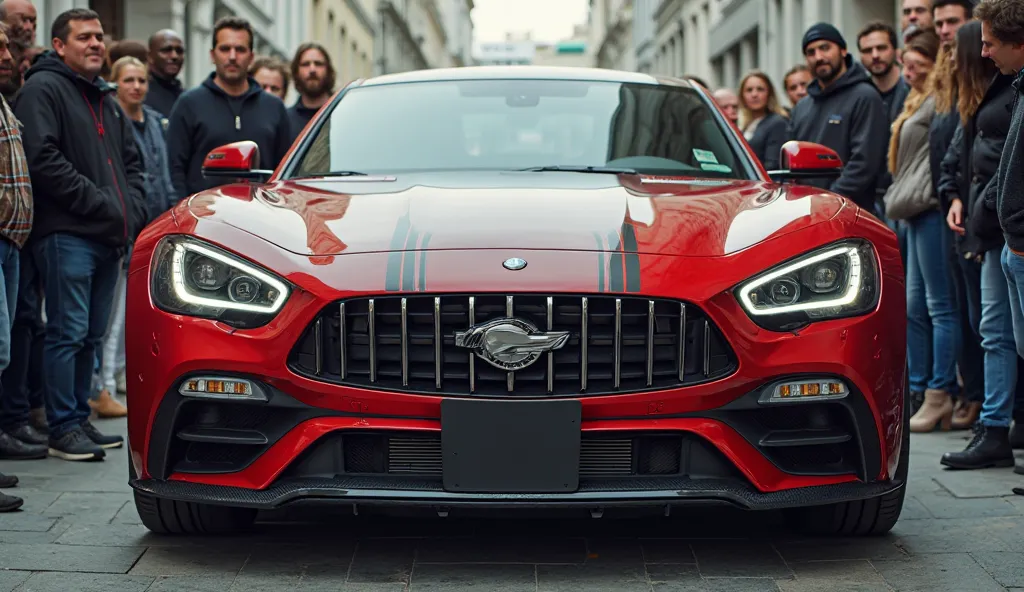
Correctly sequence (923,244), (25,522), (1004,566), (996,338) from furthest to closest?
(923,244)
(996,338)
(25,522)
(1004,566)

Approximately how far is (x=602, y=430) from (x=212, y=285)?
1.12 metres

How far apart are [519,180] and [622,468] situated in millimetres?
1285

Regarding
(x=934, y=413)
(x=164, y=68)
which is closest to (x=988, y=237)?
(x=934, y=413)

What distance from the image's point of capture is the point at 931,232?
6766mm

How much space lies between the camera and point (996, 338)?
564cm

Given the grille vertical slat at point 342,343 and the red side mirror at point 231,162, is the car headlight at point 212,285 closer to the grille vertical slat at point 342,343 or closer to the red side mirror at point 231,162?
the grille vertical slat at point 342,343

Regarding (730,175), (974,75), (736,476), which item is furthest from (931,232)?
(736,476)

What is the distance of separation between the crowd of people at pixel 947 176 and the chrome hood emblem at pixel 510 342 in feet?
6.12

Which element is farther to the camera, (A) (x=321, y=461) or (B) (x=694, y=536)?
(B) (x=694, y=536)

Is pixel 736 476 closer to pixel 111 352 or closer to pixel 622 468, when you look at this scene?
pixel 622 468

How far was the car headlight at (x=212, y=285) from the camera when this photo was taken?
3580mm

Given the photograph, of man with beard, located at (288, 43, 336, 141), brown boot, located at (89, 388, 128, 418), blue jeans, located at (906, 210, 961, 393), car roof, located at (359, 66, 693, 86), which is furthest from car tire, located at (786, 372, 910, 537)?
man with beard, located at (288, 43, 336, 141)

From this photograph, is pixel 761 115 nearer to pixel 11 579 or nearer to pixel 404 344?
pixel 404 344

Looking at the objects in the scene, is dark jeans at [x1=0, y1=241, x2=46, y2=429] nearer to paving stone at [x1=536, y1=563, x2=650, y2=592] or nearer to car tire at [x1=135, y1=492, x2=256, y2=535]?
car tire at [x1=135, y1=492, x2=256, y2=535]
